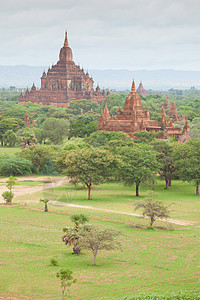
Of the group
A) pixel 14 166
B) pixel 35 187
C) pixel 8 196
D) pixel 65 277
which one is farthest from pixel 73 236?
pixel 14 166

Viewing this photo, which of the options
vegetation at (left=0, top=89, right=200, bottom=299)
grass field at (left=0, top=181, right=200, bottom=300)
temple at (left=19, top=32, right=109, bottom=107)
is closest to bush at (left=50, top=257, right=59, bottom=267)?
vegetation at (left=0, top=89, right=200, bottom=299)

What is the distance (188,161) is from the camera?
5372 cm

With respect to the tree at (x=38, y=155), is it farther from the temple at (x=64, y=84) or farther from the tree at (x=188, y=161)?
the temple at (x=64, y=84)

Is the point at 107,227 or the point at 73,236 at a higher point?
the point at 107,227

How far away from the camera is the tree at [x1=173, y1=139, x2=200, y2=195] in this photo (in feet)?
173

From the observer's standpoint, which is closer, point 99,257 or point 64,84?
point 99,257

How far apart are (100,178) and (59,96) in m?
121

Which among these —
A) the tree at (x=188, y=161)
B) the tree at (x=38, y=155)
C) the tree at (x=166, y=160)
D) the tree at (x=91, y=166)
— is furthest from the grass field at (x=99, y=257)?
the tree at (x=38, y=155)

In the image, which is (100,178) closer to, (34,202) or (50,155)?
(34,202)

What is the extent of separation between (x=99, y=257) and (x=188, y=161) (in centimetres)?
2655

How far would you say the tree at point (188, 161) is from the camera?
2078 inches

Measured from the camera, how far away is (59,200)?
164ft

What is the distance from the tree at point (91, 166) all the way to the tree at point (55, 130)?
4569 centimetres

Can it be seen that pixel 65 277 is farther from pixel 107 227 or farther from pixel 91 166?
pixel 91 166
